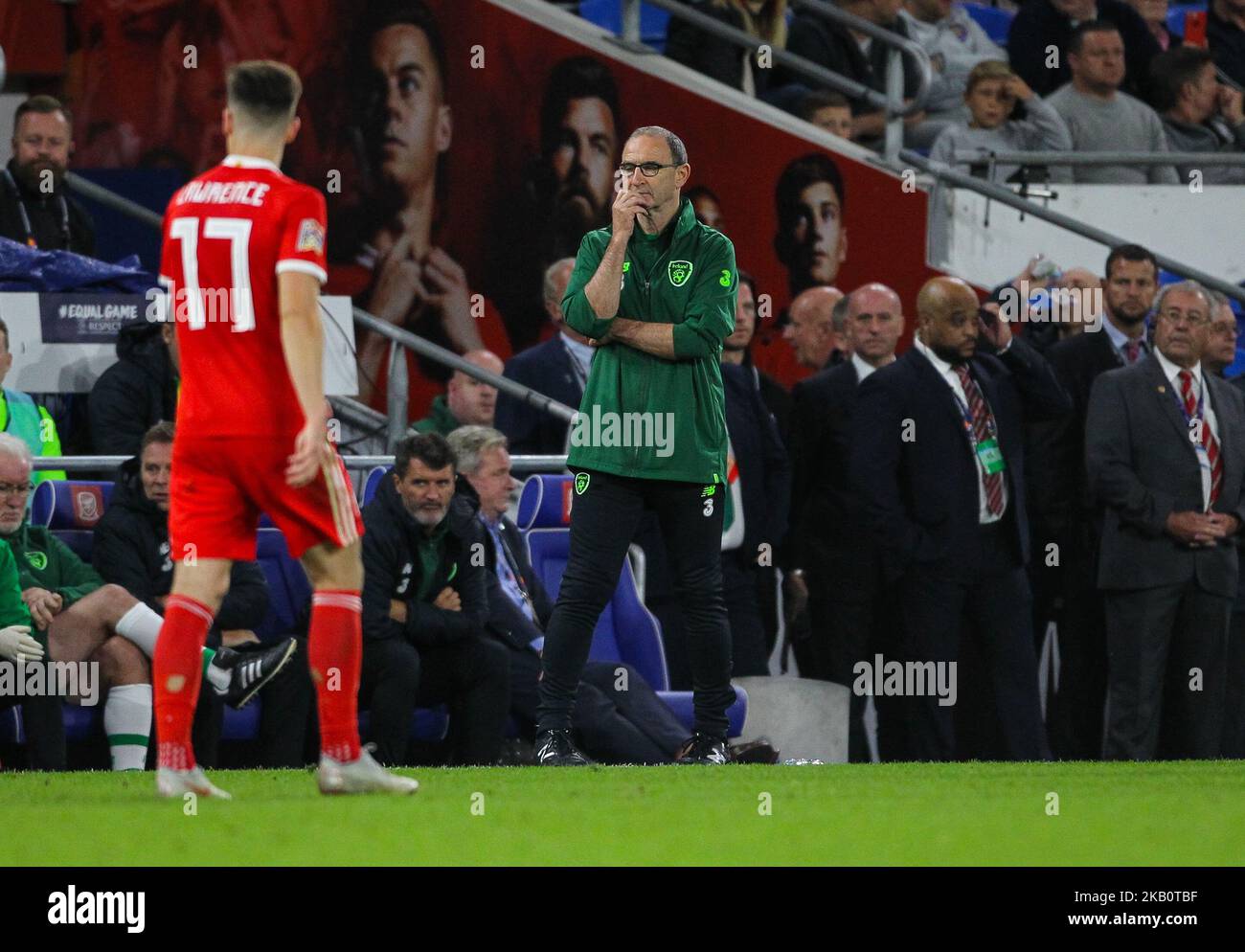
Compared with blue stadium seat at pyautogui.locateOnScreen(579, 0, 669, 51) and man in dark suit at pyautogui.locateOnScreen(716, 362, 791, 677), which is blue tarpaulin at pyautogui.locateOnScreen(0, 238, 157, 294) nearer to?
man in dark suit at pyautogui.locateOnScreen(716, 362, 791, 677)

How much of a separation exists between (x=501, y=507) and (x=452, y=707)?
3.50 ft

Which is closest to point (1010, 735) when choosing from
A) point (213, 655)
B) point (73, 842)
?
point (213, 655)

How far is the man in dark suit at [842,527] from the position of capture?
10633mm

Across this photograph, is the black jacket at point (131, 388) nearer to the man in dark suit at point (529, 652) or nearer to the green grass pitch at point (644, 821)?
the man in dark suit at point (529, 652)

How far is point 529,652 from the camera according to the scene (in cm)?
962

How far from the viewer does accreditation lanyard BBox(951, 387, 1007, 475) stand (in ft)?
33.4

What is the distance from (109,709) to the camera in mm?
8625

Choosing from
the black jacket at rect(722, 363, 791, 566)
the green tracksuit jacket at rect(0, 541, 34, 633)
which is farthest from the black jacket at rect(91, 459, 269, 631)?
the black jacket at rect(722, 363, 791, 566)

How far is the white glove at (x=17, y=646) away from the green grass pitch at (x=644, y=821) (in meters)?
1.18

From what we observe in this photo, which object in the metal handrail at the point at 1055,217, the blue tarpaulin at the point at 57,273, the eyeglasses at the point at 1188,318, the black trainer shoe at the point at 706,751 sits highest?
the metal handrail at the point at 1055,217

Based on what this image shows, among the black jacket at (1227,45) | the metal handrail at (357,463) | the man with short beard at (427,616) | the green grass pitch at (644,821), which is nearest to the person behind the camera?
the green grass pitch at (644,821)

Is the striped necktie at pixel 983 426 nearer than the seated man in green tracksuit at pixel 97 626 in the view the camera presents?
No

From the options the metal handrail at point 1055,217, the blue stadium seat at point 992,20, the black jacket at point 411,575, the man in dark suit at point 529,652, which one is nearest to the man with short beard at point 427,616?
the black jacket at point 411,575

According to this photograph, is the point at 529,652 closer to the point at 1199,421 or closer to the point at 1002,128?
the point at 1199,421
